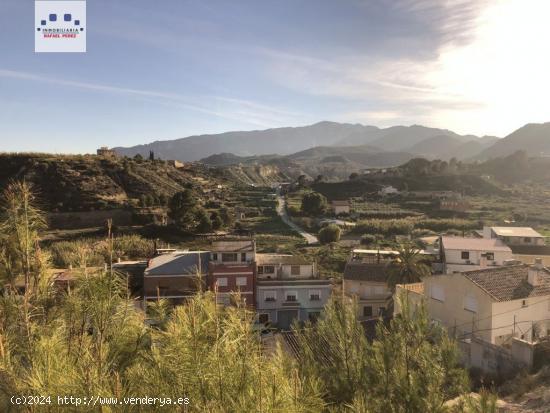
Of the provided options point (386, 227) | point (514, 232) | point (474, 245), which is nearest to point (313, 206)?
point (386, 227)

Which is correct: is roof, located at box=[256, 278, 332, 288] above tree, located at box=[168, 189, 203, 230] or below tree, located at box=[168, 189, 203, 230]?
below

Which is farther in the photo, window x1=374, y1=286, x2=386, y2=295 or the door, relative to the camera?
window x1=374, y1=286, x2=386, y2=295

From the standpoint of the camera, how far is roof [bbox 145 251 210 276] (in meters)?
27.8

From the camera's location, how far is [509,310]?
18.5 meters

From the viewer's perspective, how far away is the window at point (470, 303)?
19.0 m

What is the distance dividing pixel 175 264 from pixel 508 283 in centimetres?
1995

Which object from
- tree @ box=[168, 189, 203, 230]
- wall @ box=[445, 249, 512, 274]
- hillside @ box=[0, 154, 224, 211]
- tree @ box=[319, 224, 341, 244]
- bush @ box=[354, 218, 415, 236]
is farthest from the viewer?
hillside @ box=[0, 154, 224, 211]

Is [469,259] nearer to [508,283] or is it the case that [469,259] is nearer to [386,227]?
[508,283]

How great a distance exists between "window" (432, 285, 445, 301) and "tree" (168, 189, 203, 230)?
141ft

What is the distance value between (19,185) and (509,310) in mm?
19253

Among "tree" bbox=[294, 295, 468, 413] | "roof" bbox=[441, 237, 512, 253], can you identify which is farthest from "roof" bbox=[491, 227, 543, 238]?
"tree" bbox=[294, 295, 468, 413]

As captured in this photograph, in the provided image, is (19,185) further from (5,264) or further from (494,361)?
(494,361)

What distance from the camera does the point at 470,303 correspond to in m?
19.2

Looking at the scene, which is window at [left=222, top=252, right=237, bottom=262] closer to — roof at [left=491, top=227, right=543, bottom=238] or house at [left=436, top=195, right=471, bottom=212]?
roof at [left=491, top=227, right=543, bottom=238]
